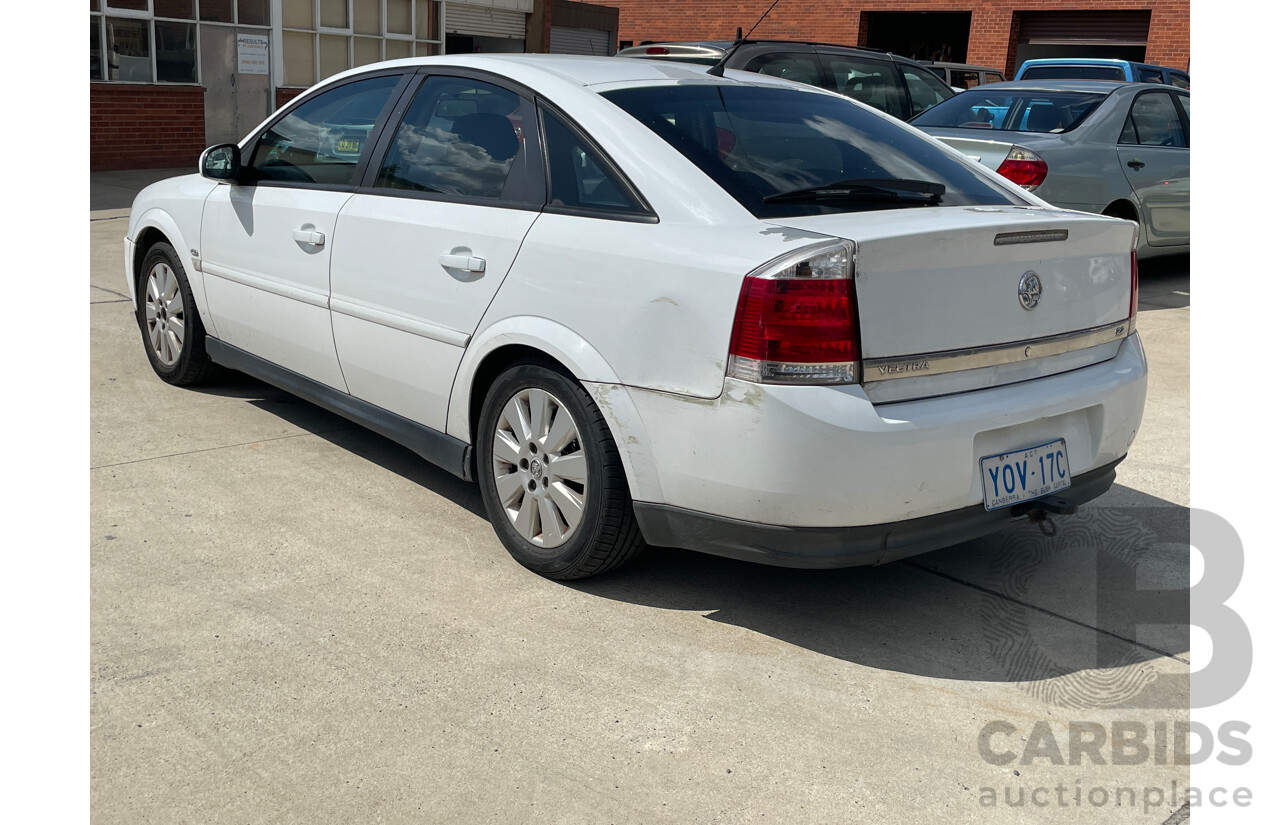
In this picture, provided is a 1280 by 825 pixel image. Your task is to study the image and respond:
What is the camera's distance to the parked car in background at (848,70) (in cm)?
1138

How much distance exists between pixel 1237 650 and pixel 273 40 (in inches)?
719

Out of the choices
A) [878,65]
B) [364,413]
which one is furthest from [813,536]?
[878,65]

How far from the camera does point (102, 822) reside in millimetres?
2520

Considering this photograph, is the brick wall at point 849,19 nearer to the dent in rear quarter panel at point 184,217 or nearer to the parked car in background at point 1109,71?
the parked car in background at point 1109,71

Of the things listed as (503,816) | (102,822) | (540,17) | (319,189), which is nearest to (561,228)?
(319,189)

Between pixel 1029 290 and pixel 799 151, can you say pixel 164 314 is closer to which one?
pixel 799 151

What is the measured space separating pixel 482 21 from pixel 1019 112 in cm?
1616

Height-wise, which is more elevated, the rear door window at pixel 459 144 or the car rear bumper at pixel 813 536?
the rear door window at pixel 459 144

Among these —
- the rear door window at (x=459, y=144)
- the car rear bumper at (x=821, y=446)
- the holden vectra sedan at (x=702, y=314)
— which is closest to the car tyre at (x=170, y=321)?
the holden vectra sedan at (x=702, y=314)

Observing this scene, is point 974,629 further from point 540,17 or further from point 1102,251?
point 540,17

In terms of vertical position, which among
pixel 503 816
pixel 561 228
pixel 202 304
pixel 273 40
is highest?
pixel 273 40

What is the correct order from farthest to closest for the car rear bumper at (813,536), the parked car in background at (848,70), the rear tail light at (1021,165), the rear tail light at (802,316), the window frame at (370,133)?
the parked car in background at (848,70), the rear tail light at (1021,165), the window frame at (370,133), the car rear bumper at (813,536), the rear tail light at (802,316)

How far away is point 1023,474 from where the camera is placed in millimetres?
3434

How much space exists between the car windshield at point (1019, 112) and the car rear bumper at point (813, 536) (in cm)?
674
